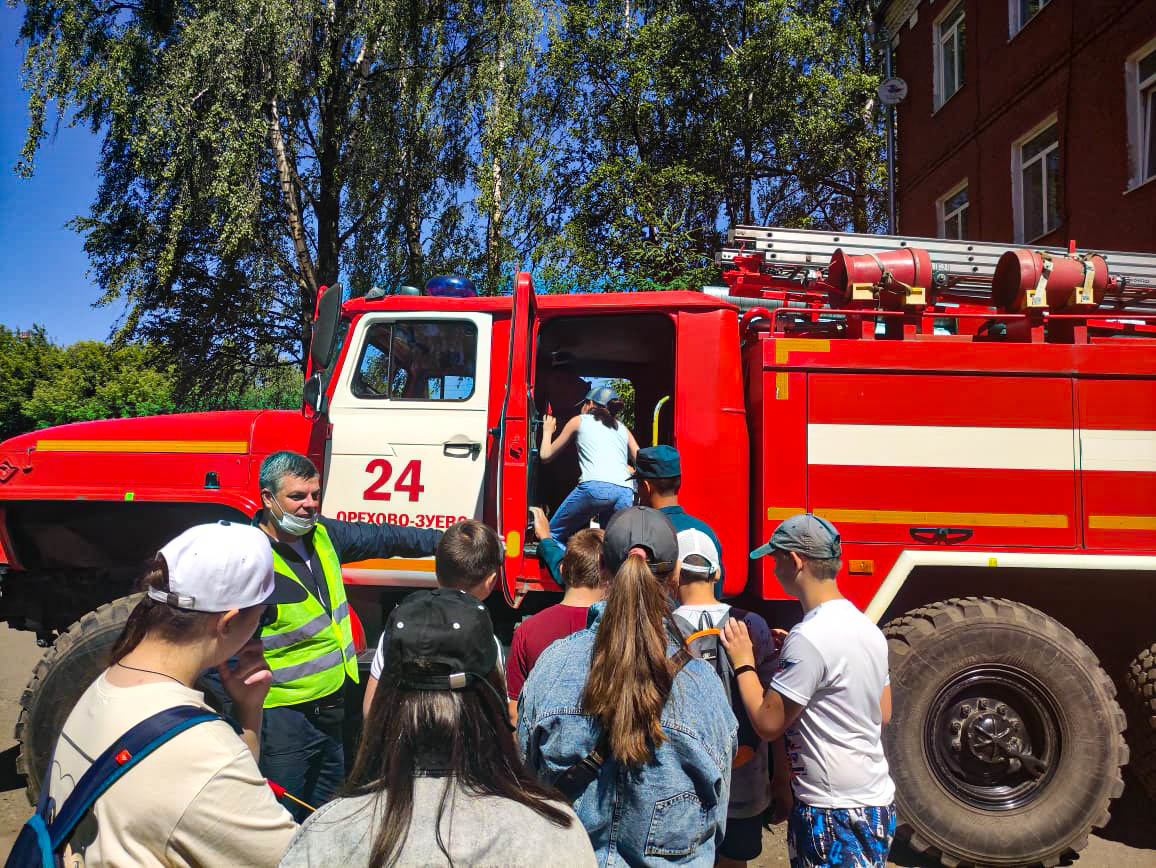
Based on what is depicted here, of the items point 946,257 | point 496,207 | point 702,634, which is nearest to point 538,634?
point 702,634

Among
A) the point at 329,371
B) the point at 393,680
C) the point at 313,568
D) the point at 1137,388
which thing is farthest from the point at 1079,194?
the point at 393,680

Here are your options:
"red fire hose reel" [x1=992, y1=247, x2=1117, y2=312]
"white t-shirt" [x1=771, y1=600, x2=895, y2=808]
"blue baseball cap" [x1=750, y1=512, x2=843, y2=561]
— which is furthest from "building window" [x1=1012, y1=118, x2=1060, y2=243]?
"white t-shirt" [x1=771, y1=600, x2=895, y2=808]

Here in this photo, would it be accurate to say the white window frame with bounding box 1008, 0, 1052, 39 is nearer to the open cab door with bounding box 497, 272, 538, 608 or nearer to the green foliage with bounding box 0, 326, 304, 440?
the open cab door with bounding box 497, 272, 538, 608

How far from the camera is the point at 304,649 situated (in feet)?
9.57

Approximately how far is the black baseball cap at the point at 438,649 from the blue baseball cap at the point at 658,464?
220 centimetres

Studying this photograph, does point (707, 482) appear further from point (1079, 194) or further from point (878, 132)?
point (878, 132)

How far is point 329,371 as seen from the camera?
172 inches

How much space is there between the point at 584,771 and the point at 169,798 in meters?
0.89

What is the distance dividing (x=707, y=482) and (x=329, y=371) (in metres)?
2.14

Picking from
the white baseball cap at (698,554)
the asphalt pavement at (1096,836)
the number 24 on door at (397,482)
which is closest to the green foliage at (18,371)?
the asphalt pavement at (1096,836)

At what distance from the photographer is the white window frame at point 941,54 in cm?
1440

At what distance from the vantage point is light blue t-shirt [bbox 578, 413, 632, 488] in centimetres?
440

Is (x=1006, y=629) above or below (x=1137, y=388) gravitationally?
below

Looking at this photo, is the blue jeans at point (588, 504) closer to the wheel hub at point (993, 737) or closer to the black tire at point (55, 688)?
the wheel hub at point (993, 737)
